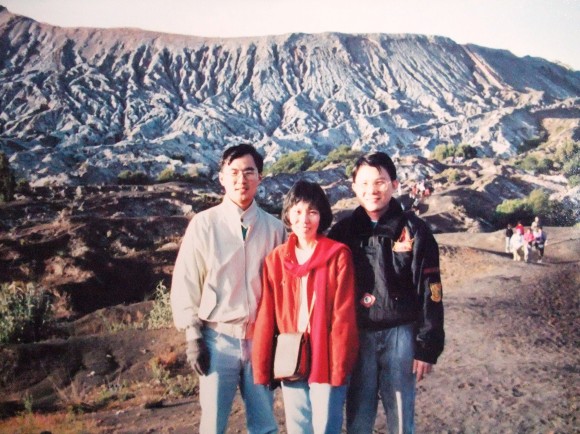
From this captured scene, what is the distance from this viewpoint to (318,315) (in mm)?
2393

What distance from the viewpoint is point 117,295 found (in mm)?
13438

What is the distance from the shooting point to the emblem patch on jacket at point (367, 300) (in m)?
2.51

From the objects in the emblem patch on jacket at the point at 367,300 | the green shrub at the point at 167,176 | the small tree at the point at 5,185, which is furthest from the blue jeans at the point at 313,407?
the green shrub at the point at 167,176

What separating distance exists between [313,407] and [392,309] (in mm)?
608

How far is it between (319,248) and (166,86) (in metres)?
72.5

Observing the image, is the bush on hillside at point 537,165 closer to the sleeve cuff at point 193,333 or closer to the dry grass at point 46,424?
the dry grass at point 46,424

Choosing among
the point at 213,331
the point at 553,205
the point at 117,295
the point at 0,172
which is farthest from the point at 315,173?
the point at 213,331

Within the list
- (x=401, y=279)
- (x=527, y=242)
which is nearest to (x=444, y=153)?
(x=527, y=242)

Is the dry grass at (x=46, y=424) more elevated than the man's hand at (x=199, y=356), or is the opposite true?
the man's hand at (x=199, y=356)

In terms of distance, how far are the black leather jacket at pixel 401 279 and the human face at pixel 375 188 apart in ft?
0.19

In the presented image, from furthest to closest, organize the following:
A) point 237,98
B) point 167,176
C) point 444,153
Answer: point 237,98
point 444,153
point 167,176

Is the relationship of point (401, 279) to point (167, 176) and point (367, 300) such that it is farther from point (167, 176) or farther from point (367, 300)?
point (167, 176)

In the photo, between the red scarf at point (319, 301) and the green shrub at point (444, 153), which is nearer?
the red scarf at point (319, 301)

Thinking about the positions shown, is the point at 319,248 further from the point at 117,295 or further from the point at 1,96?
the point at 1,96
